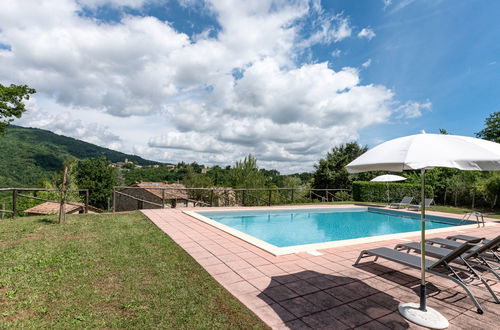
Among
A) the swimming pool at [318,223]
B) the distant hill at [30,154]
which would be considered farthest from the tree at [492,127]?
the distant hill at [30,154]

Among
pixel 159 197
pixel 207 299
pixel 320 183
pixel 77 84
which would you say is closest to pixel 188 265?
pixel 207 299

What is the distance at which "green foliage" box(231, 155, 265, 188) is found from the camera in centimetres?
2067

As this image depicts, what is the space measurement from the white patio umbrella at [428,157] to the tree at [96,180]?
45108 mm

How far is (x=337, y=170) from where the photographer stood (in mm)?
23812

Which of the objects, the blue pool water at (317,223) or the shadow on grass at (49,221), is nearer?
the shadow on grass at (49,221)

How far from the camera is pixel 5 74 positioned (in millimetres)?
17703

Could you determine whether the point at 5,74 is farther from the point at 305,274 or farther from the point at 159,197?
the point at 305,274

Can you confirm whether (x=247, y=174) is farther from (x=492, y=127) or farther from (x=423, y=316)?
(x=492, y=127)

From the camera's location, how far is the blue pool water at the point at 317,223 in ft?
29.6

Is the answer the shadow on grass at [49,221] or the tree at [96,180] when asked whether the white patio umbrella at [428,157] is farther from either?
the tree at [96,180]

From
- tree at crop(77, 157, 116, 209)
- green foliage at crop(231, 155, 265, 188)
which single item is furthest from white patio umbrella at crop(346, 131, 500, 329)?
tree at crop(77, 157, 116, 209)

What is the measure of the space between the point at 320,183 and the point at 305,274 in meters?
21.7

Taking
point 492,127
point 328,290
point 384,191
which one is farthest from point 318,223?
point 492,127

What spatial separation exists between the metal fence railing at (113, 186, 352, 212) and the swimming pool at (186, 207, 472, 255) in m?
1.28
